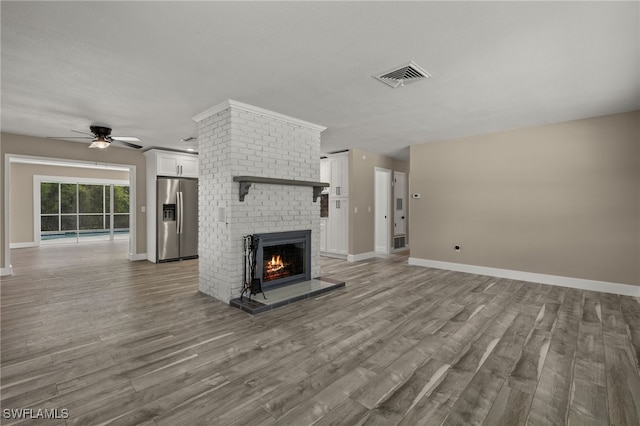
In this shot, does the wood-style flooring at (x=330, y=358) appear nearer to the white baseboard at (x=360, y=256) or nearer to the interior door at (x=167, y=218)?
the white baseboard at (x=360, y=256)

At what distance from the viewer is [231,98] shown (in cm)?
371

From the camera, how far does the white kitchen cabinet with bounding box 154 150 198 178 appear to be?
6816mm

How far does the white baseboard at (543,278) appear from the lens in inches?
169

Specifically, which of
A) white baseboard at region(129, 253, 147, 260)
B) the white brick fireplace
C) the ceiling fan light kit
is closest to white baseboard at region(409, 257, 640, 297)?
the white brick fireplace

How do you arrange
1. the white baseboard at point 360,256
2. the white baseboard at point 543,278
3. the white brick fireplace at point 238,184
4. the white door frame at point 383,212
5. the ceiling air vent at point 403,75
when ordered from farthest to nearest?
the white door frame at point 383,212 < the white baseboard at point 360,256 < the white baseboard at point 543,278 < the white brick fireplace at point 238,184 < the ceiling air vent at point 403,75

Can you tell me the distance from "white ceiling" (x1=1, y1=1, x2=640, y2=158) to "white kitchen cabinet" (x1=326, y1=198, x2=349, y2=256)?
2.87 metres

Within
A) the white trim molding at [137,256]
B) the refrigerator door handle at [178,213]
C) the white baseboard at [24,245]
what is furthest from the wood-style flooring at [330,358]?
the white baseboard at [24,245]

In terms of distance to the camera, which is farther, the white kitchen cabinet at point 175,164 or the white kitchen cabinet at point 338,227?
the white kitchen cabinet at point 338,227

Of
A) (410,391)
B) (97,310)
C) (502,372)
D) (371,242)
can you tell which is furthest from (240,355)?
(371,242)

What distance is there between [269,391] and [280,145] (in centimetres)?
326

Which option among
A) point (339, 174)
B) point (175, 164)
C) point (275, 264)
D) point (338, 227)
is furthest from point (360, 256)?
point (175, 164)

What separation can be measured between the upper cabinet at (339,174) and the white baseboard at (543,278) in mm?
2339

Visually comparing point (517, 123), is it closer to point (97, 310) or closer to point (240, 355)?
point (240, 355)

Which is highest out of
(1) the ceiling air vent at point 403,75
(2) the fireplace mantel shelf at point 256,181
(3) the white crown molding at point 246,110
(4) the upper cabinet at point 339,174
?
(1) the ceiling air vent at point 403,75
